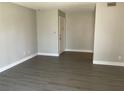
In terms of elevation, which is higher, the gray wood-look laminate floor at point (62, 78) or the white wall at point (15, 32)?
the white wall at point (15, 32)

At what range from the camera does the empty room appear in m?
3.23

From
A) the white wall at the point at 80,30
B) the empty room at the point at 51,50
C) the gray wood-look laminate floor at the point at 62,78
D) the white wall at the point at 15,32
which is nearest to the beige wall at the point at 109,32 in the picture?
the empty room at the point at 51,50

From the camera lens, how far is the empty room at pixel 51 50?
10.6 ft

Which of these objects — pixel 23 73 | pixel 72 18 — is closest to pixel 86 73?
pixel 23 73

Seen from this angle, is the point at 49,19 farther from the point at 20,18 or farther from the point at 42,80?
the point at 42,80

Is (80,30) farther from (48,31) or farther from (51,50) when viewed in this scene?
(51,50)

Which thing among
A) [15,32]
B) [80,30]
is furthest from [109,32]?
[15,32]

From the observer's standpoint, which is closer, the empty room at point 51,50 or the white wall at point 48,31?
the empty room at point 51,50

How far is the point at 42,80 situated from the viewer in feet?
11.2

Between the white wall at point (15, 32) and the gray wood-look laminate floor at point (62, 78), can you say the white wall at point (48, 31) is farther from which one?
the gray wood-look laminate floor at point (62, 78)

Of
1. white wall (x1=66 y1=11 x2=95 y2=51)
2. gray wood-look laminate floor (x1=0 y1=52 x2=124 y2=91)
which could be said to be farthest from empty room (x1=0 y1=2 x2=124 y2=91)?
white wall (x1=66 y1=11 x2=95 y2=51)

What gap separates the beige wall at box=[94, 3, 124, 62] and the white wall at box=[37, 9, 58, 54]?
7.03 feet

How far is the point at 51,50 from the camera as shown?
20.4ft

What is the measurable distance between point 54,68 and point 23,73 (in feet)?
3.48
